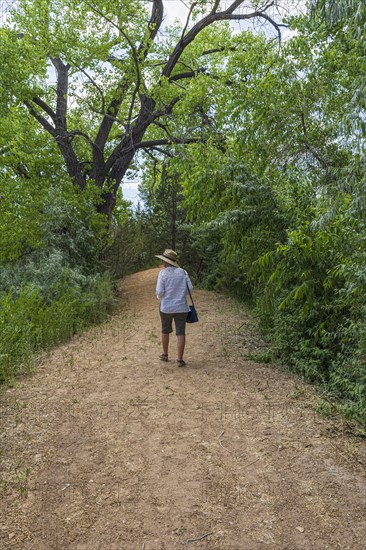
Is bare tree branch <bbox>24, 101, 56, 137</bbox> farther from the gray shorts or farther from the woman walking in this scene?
the gray shorts

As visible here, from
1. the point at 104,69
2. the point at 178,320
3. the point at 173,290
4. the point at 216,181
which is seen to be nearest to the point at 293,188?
the point at 216,181

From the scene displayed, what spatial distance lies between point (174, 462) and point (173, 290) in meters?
3.56

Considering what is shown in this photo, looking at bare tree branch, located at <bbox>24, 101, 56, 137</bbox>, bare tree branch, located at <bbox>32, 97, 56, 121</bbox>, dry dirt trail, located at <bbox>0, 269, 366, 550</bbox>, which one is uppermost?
bare tree branch, located at <bbox>32, 97, 56, 121</bbox>

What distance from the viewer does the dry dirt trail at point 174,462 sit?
3.81 meters

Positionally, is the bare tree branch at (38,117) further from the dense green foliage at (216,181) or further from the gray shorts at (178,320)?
the gray shorts at (178,320)

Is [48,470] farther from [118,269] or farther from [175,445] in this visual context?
[118,269]

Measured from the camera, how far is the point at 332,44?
338 inches

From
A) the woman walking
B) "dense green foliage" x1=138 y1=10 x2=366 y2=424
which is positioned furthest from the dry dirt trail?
"dense green foliage" x1=138 y1=10 x2=366 y2=424

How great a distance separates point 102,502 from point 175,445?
1.19 metres

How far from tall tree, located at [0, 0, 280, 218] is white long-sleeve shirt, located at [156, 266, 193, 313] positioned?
20.7 feet

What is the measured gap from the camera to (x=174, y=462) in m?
4.86

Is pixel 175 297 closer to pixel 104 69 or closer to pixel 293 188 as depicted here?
pixel 293 188

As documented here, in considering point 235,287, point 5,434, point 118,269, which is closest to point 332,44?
point 5,434

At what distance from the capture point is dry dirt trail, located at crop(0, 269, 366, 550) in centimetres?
381
